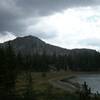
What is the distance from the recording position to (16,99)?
2511cm

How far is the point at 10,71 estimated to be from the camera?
52.4 metres

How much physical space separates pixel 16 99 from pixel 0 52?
91.9ft

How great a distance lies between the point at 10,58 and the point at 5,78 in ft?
A: 24.1

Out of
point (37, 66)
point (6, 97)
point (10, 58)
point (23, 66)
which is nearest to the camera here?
point (6, 97)

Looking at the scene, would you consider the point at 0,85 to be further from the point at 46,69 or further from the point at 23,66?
the point at 46,69

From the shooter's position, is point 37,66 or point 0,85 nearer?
point 0,85

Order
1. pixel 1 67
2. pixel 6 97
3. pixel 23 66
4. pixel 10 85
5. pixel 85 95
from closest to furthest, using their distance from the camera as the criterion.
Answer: pixel 85 95 → pixel 6 97 → pixel 1 67 → pixel 10 85 → pixel 23 66

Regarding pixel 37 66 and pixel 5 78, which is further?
pixel 37 66

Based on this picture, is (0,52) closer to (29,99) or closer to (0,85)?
(0,85)

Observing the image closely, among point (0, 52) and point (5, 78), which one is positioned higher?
point (0, 52)

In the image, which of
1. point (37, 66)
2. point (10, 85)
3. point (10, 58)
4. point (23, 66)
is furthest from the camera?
point (37, 66)

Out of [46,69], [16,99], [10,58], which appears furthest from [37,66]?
[16,99]

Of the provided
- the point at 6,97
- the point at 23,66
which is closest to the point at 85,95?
the point at 6,97

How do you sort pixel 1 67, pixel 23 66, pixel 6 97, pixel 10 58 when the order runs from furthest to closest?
pixel 23 66 < pixel 10 58 < pixel 1 67 < pixel 6 97
